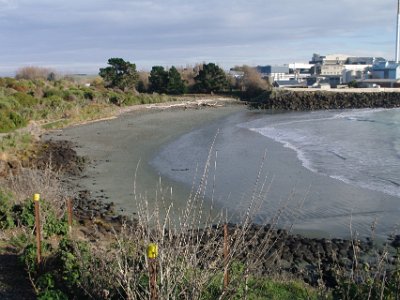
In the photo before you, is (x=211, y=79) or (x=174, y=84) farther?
(x=211, y=79)

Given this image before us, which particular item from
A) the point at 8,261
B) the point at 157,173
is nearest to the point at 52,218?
the point at 8,261

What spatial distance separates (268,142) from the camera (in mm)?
29906

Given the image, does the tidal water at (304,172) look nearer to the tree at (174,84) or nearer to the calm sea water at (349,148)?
the calm sea water at (349,148)

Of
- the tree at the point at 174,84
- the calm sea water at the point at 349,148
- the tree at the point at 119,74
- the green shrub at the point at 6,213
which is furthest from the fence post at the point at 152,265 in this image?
the tree at the point at 174,84

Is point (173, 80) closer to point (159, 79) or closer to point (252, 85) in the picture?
point (159, 79)

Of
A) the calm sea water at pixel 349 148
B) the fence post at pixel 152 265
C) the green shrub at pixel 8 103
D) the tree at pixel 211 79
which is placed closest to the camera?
the fence post at pixel 152 265

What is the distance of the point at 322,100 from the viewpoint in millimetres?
70188

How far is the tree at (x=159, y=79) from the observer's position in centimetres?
7156

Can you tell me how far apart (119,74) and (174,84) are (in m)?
8.76

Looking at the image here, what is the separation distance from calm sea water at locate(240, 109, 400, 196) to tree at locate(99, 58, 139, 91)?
26.0 metres

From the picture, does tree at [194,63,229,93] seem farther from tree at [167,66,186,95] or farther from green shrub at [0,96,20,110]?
green shrub at [0,96,20,110]

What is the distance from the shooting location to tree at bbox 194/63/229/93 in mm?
73750

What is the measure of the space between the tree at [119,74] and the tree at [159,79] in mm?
5756

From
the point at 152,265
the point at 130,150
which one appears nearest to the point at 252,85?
the point at 130,150
